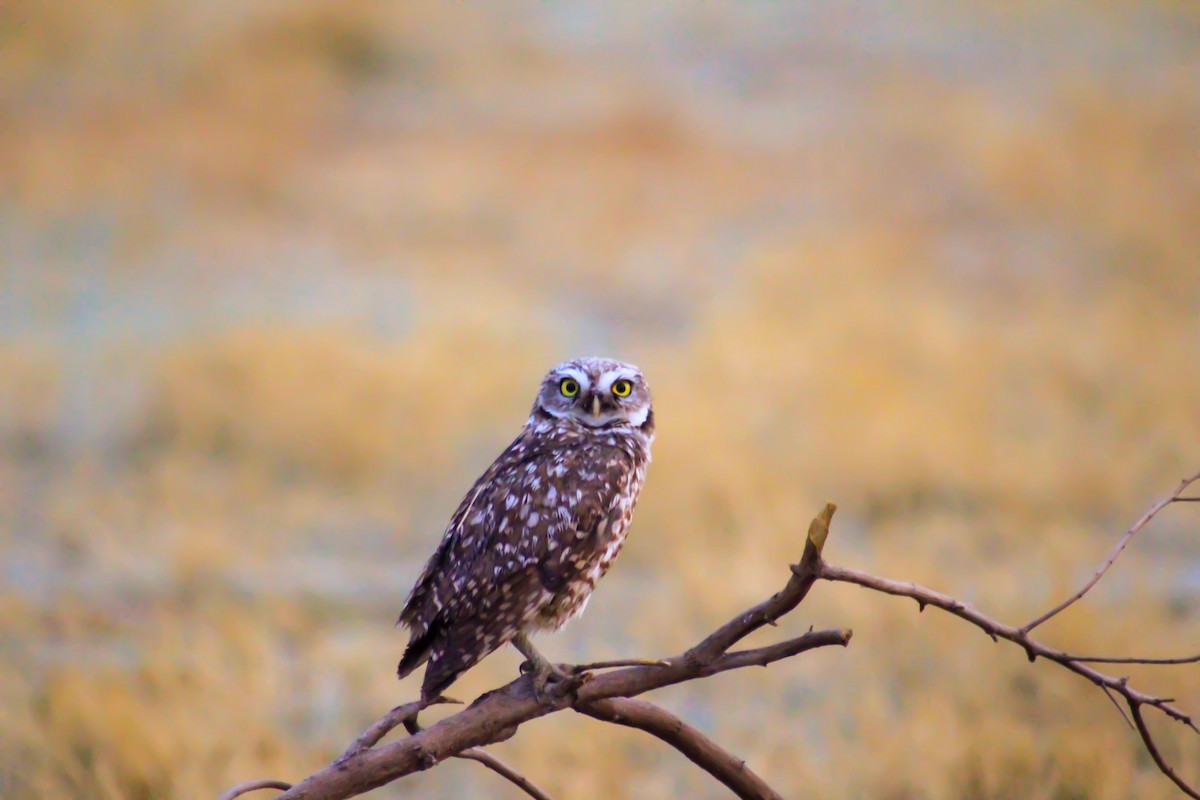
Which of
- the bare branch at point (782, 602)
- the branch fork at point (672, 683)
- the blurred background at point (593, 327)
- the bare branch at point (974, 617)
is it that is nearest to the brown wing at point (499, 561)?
the branch fork at point (672, 683)

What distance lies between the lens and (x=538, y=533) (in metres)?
1.94

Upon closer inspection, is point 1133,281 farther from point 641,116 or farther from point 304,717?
point 304,717

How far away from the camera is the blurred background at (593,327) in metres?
3.71

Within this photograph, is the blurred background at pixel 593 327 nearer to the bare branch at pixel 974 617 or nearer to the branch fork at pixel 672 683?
the branch fork at pixel 672 683

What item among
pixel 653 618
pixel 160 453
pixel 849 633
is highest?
pixel 160 453

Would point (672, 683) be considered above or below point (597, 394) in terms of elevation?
below

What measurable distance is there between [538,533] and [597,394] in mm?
294

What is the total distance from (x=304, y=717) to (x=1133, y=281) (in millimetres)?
3556

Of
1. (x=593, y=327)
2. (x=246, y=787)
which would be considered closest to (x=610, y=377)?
(x=246, y=787)

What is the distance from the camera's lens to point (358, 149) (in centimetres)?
486

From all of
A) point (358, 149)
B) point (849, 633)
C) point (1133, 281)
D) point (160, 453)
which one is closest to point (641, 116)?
point (358, 149)

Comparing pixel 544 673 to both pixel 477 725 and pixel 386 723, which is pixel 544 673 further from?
pixel 386 723

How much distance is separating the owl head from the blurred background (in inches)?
65.1

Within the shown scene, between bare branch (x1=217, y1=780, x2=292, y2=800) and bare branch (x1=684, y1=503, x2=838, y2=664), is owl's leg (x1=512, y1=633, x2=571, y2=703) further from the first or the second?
bare branch (x1=217, y1=780, x2=292, y2=800)
